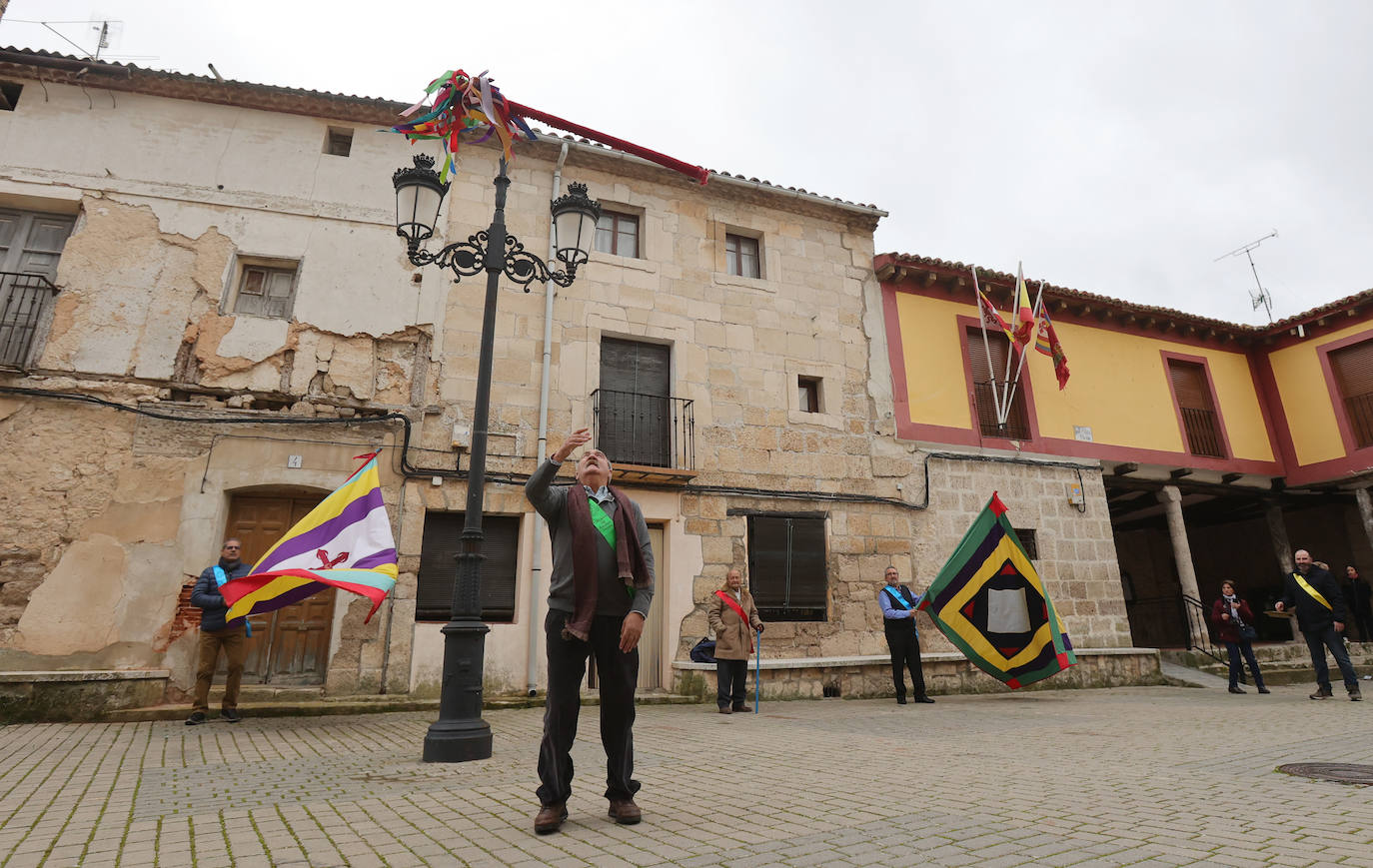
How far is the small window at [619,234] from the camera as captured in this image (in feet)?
34.4

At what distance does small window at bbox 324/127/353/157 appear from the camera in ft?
31.5

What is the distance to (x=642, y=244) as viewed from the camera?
34.7 feet

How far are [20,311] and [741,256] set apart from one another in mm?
9229

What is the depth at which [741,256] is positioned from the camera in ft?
37.2

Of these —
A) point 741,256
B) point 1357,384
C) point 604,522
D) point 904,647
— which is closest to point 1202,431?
point 1357,384

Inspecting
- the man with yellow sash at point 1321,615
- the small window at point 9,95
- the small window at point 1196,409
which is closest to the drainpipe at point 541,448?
the small window at point 9,95

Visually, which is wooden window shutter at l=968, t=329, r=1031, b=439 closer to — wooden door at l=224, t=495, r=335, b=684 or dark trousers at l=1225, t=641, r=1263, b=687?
dark trousers at l=1225, t=641, r=1263, b=687

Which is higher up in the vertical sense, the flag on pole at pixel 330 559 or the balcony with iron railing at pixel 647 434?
the balcony with iron railing at pixel 647 434

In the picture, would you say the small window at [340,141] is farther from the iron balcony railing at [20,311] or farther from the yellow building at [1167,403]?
the yellow building at [1167,403]

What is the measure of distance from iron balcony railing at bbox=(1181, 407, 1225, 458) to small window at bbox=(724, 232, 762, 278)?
8636 mm

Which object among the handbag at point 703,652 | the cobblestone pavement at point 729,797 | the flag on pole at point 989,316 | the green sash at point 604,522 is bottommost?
the cobblestone pavement at point 729,797

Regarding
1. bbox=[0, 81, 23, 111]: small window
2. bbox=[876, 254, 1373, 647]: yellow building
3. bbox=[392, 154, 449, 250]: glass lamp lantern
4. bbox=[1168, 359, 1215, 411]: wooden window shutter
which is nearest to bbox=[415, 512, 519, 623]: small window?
bbox=[392, 154, 449, 250]: glass lamp lantern

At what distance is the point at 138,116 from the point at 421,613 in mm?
7263

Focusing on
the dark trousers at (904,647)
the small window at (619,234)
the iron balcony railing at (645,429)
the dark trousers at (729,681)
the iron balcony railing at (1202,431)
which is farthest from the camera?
the iron balcony railing at (1202,431)
